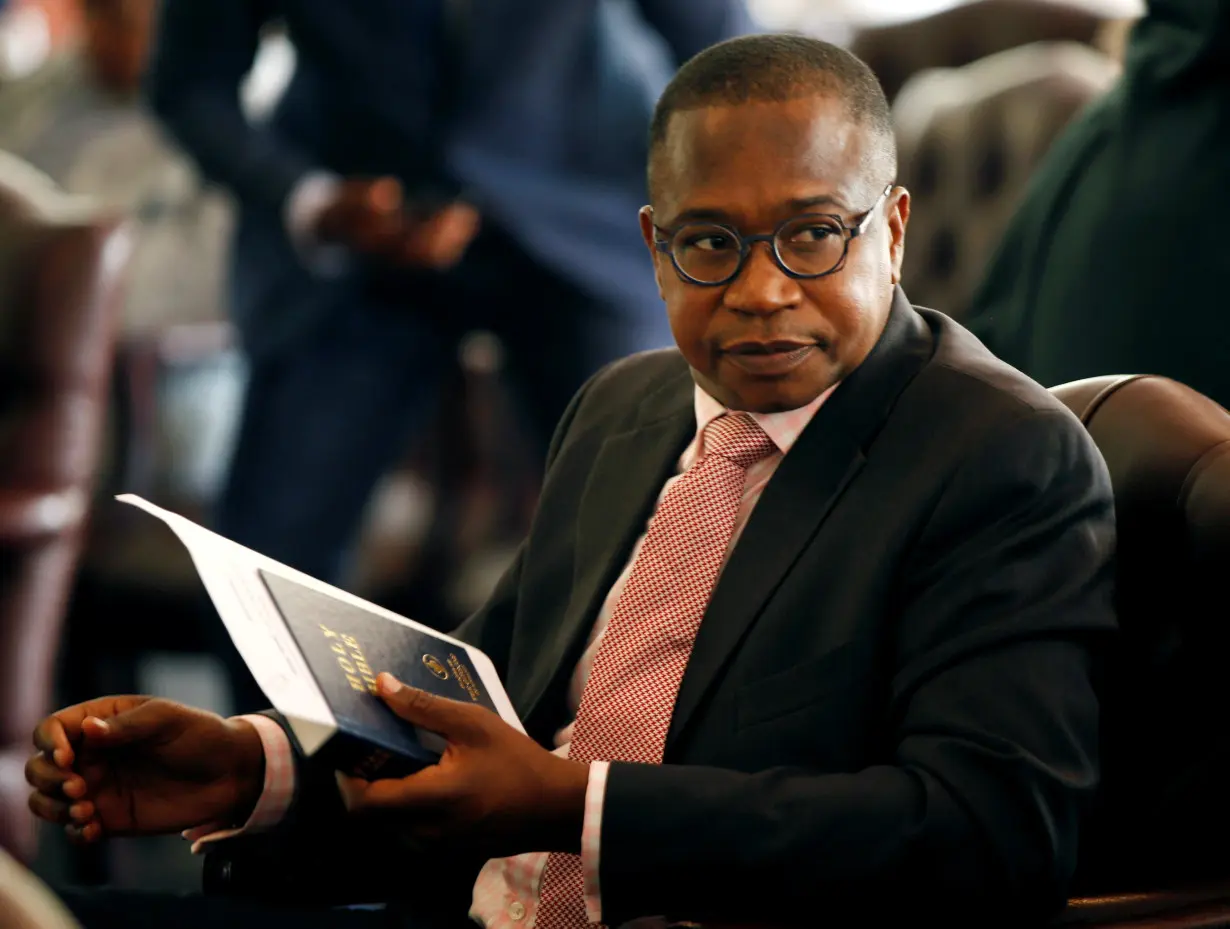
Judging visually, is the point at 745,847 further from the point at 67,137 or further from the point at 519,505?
the point at 67,137

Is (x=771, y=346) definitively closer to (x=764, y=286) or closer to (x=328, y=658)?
(x=764, y=286)

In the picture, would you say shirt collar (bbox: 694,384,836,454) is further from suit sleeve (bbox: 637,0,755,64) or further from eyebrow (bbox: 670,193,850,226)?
suit sleeve (bbox: 637,0,755,64)

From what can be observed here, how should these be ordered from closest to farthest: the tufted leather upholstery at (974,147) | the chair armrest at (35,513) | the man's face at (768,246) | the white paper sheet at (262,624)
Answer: the white paper sheet at (262,624) → the man's face at (768,246) → the tufted leather upholstery at (974,147) → the chair armrest at (35,513)

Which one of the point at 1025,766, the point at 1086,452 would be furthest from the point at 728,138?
the point at 1025,766

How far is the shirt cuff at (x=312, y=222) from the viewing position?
252cm

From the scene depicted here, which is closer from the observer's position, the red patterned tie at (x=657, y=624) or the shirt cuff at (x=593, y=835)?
the shirt cuff at (x=593, y=835)

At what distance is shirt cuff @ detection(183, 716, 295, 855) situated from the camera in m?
1.30

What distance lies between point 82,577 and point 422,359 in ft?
5.29

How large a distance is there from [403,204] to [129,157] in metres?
2.63

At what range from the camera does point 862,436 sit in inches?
48.8

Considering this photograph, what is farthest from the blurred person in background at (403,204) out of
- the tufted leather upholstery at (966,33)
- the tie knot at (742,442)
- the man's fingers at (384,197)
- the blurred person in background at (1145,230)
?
the tie knot at (742,442)

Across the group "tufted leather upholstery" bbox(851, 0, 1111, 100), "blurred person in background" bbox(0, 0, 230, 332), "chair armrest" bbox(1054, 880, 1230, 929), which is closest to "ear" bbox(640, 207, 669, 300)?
"chair armrest" bbox(1054, 880, 1230, 929)

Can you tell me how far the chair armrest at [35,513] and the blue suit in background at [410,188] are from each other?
1.08ft

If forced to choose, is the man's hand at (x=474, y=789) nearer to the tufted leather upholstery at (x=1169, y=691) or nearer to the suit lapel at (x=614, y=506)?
the suit lapel at (x=614, y=506)
